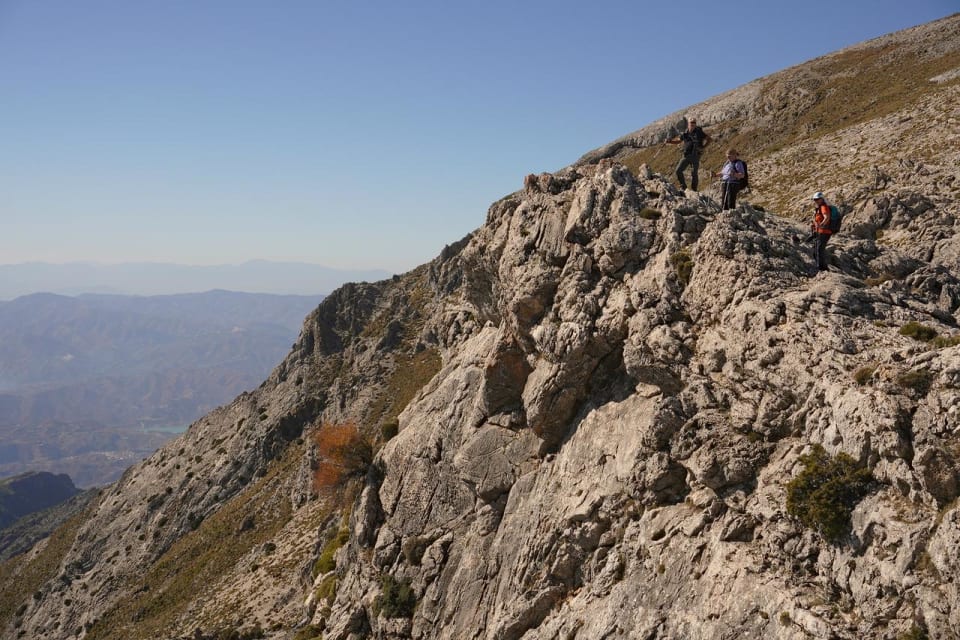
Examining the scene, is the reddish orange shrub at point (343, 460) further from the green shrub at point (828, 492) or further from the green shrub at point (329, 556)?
the green shrub at point (828, 492)

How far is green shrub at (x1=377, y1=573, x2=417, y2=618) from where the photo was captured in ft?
108

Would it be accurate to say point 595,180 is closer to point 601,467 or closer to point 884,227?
point 601,467

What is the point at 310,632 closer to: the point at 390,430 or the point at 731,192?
the point at 390,430

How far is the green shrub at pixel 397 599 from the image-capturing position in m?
32.9

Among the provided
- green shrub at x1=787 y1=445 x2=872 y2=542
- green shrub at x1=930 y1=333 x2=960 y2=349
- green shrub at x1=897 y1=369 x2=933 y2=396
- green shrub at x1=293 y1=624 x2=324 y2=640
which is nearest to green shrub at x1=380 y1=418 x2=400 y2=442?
green shrub at x1=293 y1=624 x2=324 y2=640

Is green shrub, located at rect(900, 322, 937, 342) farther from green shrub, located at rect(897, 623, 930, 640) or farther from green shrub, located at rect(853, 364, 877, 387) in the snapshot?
green shrub, located at rect(897, 623, 930, 640)

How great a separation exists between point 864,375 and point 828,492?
3891 mm

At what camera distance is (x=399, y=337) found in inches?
3659

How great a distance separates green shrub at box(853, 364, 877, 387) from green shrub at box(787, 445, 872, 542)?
2413mm

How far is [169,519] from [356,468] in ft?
195

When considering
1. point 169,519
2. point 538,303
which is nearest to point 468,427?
point 538,303

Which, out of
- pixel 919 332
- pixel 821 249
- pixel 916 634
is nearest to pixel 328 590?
pixel 916 634

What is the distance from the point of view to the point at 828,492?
1730cm

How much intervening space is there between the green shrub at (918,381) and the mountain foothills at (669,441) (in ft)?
0.19
